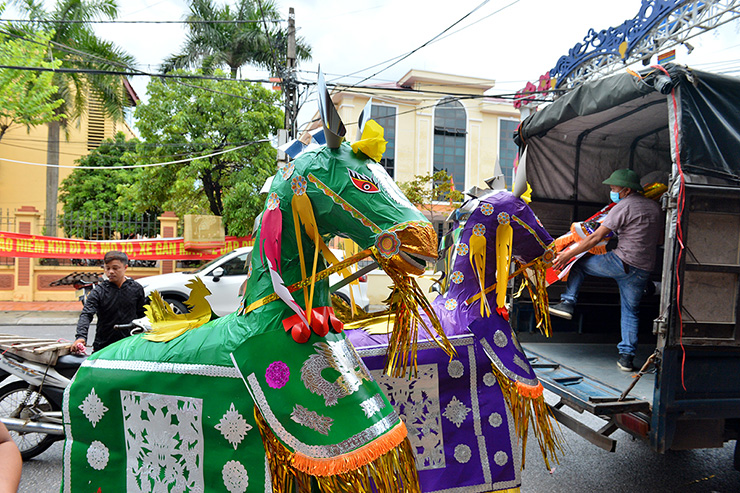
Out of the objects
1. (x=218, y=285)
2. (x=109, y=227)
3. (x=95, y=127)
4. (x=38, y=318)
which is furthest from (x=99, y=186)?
(x=218, y=285)

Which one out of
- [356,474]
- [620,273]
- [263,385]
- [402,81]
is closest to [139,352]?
[263,385]

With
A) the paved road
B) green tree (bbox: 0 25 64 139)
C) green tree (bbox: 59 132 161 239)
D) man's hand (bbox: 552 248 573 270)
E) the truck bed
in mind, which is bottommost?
the paved road

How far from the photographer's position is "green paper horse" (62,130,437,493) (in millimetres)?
1702

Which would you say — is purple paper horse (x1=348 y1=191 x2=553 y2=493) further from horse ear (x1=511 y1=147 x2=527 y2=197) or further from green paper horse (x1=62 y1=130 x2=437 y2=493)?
green paper horse (x1=62 y1=130 x2=437 y2=493)

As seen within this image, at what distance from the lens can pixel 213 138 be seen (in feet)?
42.8

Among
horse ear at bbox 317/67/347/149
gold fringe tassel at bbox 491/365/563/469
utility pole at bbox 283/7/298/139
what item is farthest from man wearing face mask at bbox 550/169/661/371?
utility pole at bbox 283/7/298/139

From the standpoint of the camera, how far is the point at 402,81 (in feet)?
65.3

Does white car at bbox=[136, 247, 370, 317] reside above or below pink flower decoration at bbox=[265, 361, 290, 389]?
below

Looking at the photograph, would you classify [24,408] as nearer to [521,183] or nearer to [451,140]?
[521,183]

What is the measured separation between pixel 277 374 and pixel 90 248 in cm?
1153

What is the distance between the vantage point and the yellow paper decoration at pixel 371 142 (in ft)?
5.99

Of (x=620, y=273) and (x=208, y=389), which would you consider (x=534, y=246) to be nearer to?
(x=620, y=273)

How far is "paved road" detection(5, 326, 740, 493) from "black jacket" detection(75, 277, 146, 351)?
92 centimetres

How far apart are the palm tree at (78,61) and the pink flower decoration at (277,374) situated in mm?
13813
